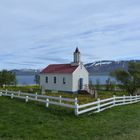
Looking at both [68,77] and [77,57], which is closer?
[68,77]

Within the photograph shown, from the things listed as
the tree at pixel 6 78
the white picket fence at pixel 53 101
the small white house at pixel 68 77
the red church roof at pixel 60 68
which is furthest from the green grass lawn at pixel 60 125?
the tree at pixel 6 78

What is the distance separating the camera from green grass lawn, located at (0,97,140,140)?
37.7 ft

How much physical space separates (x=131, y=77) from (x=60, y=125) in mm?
28336

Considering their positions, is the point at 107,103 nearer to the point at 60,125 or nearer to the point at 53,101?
the point at 53,101

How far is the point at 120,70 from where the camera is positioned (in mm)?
42125

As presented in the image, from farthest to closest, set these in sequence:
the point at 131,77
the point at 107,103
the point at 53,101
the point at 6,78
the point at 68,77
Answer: the point at 6,78
the point at 68,77
the point at 131,77
the point at 53,101
the point at 107,103

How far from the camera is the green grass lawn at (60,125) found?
37.7 ft

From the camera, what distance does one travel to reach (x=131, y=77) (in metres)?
Answer: 40.7

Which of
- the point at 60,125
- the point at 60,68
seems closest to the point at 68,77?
the point at 60,68

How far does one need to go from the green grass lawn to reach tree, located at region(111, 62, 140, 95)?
22.1 metres

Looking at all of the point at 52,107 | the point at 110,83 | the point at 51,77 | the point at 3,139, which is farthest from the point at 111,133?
the point at 110,83

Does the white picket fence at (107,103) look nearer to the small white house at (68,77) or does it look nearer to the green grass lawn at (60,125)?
the green grass lawn at (60,125)

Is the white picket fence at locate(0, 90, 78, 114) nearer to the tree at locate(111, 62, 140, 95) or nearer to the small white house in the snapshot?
the small white house

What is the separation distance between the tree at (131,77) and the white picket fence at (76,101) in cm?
926
